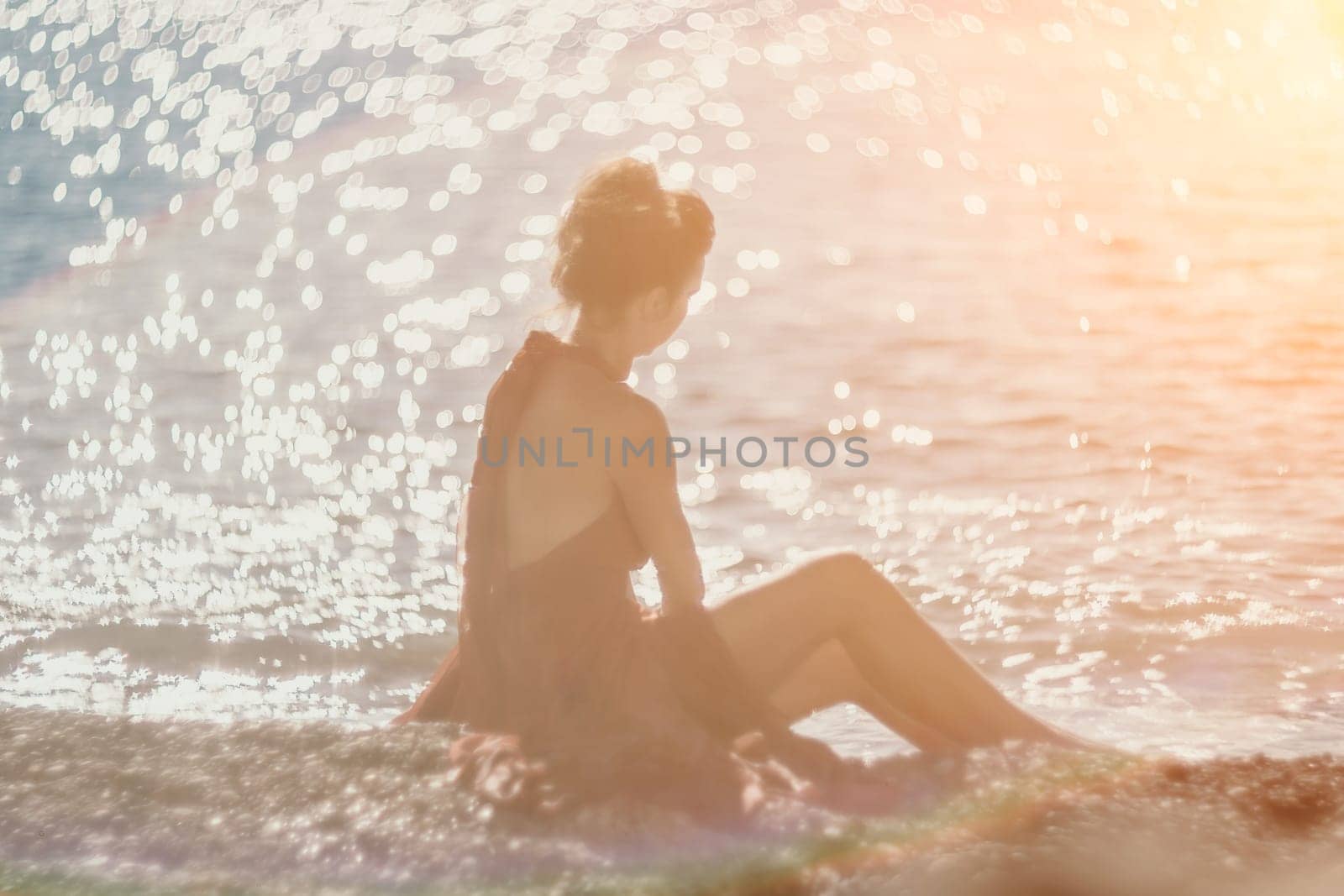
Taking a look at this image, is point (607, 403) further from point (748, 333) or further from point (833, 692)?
point (748, 333)

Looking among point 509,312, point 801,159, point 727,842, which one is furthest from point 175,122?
point 727,842

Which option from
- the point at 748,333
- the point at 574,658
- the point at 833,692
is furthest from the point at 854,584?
the point at 748,333

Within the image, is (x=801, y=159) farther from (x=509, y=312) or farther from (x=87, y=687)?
(x=87, y=687)

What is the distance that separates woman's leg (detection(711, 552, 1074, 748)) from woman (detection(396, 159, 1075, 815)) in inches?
→ 11.8

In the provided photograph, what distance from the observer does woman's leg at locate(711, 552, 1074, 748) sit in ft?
12.1

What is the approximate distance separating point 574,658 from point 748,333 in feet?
26.6

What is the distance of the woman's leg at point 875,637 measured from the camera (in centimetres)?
369

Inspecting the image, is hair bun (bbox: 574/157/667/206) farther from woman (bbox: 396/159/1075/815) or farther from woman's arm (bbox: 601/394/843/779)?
woman's arm (bbox: 601/394/843/779)

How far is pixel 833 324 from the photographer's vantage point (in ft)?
37.7

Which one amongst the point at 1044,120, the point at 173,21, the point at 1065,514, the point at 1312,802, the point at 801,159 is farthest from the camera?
the point at 173,21

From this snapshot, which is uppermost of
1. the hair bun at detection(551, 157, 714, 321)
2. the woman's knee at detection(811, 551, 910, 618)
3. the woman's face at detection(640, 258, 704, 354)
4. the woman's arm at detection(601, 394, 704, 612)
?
the hair bun at detection(551, 157, 714, 321)

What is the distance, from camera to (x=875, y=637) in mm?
3719

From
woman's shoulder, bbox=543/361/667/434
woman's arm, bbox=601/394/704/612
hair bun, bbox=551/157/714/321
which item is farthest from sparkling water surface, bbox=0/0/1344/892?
hair bun, bbox=551/157/714/321

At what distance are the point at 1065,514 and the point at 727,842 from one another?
15.4ft
